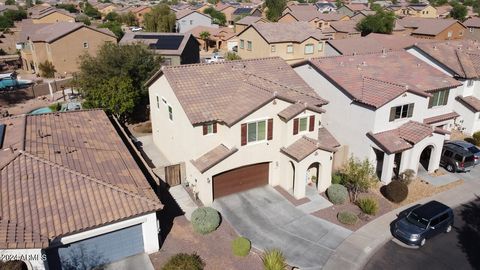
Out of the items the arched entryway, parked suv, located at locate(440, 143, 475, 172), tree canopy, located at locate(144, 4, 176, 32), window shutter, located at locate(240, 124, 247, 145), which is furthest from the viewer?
tree canopy, located at locate(144, 4, 176, 32)

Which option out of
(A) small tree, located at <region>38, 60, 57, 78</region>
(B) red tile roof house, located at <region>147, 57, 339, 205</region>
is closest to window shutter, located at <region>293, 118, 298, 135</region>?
(B) red tile roof house, located at <region>147, 57, 339, 205</region>

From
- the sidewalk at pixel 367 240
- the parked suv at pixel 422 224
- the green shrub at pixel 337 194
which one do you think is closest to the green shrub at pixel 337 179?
the green shrub at pixel 337 194

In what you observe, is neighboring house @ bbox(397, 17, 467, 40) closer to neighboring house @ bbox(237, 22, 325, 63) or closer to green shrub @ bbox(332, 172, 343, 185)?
neighboring house @ bbox(237, 22, 325, 63)

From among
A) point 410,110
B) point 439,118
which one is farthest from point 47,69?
point 439,118

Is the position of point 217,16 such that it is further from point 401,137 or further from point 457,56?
point 401,137

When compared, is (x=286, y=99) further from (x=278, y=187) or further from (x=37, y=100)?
(x=37, y=100)

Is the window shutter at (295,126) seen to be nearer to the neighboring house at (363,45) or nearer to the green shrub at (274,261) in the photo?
the green shrub at (274,261)
